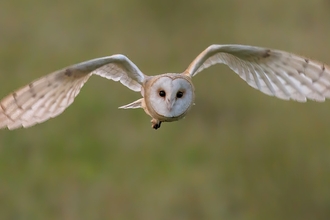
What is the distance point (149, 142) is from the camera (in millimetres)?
2547

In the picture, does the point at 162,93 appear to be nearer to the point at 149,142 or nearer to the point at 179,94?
the point at 179,94

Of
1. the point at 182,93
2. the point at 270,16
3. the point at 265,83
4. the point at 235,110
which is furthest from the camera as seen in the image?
the point at 270,16

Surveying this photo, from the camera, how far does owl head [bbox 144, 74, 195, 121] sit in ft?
3.15

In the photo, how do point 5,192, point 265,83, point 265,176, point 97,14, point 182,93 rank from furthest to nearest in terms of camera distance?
1. point 97,14
2. point 265,176
3. point 5,192
4. point 265,83
5. point 182,93

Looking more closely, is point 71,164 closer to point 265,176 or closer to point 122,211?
point 122,211

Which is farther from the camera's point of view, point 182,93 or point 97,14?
A: point 97,14

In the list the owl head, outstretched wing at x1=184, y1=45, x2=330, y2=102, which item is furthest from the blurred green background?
the owl head

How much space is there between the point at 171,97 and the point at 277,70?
314 millimetres

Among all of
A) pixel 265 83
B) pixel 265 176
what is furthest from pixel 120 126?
pixel 265 83

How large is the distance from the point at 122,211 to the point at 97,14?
43.7 inches

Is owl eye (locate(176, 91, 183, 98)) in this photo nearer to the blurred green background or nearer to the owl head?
the owl head

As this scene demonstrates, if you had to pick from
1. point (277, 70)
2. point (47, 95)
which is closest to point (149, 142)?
point (277, 70)

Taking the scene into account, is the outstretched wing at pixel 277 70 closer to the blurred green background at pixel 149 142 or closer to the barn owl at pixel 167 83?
the barn owl at pixel 167 83

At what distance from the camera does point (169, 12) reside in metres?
3.29
